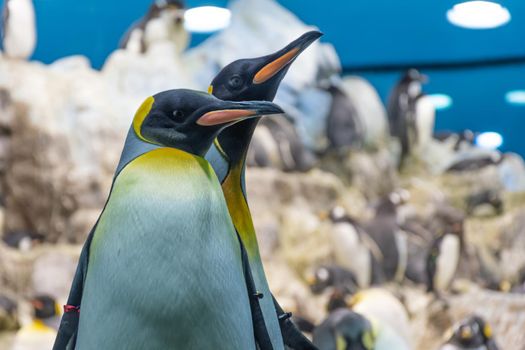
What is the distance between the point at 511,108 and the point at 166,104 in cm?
936

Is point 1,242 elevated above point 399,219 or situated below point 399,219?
above

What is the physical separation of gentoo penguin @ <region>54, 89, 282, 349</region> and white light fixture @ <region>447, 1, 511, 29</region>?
28.8 ft

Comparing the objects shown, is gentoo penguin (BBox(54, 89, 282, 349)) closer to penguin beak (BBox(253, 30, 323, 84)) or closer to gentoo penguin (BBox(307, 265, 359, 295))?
penguin beak (BBox(253, 30, 323, 84))

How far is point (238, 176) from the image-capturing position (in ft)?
5.20

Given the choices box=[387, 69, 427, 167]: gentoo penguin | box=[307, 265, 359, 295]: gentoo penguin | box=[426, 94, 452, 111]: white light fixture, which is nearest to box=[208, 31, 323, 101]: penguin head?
box=[307, 265, 359, 295]: gentoo penguin

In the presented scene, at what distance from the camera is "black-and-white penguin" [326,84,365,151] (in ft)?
31.3

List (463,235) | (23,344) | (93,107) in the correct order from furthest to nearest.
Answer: (463,235) < (93,107) < (23,344)

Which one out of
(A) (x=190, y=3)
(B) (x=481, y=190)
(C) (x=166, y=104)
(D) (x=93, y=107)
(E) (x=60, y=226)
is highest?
(C) (x=166, y=104)

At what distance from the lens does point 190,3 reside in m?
9.64

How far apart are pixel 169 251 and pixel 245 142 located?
41 centimetres

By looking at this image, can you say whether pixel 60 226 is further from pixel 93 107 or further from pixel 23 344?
pixel 23 344

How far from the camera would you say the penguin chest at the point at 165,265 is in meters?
1.22

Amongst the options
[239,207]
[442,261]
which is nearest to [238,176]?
[239,207]

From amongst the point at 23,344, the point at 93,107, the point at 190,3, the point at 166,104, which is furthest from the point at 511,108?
the point at 166,104
